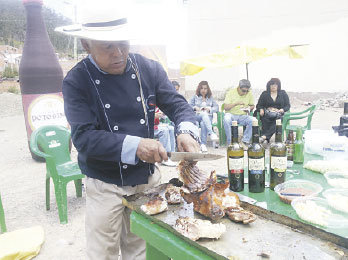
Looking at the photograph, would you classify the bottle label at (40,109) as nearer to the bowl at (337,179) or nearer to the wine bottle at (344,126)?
the wine bottle at (344,126)

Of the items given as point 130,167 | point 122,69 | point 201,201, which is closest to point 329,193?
point 201,201

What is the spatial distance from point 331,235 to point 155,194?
0.96 m

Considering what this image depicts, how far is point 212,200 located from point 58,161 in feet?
12.0

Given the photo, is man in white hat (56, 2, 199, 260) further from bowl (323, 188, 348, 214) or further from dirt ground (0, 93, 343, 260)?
dirt ground (0, 93, 343, 260)

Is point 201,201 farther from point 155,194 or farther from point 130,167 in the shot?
point 130,167

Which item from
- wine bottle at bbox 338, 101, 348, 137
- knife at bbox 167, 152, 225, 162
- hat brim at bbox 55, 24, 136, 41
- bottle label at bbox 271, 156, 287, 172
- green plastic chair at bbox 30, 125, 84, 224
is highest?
hat brim at bbox 55, 24, 136, 41

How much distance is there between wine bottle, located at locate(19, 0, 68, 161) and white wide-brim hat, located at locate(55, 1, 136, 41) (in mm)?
4837

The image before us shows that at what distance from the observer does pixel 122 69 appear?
1919 millimetres

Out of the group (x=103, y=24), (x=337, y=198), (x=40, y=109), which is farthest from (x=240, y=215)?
(x=40, y=109)

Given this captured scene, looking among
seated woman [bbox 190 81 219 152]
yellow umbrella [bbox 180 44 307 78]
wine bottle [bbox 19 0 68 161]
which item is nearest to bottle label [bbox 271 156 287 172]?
wine bottle [bbox 19 0 68 161]

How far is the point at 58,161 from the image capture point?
4.67 meters

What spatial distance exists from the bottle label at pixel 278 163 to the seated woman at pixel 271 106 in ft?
18.4

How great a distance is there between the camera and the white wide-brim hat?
1735mm

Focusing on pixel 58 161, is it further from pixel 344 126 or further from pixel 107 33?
pixel 344 126
